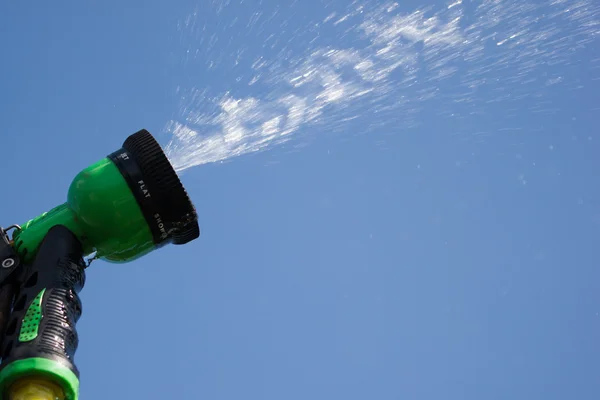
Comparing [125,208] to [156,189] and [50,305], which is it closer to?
[156,189]

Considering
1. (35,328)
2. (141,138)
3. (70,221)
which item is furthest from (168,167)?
(35,328)

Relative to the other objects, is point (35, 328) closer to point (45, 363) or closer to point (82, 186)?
point (45, 363)

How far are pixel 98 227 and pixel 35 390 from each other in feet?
4.51

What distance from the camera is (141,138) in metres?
4.65

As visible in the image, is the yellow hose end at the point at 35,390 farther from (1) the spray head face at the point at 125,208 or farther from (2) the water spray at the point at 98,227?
(1) the spray head face at the point at 125,208

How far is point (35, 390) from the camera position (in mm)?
3291

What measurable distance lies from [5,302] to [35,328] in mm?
623

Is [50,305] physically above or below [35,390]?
above

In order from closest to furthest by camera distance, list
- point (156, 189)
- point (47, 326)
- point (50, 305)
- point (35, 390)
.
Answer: point (35, 390) → point (47, 326) → point (50, 305) → point (156, 189)

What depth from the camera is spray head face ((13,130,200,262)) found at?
446 centimetres

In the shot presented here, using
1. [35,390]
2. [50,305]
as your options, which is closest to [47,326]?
[50,305]

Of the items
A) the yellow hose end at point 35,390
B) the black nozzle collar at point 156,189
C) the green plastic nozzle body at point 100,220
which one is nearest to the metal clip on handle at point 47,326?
the yellow hose end at point 35,390

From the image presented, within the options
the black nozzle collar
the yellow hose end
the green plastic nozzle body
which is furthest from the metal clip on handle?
the black nozzle collar

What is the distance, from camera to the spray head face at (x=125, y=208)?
4.46m
